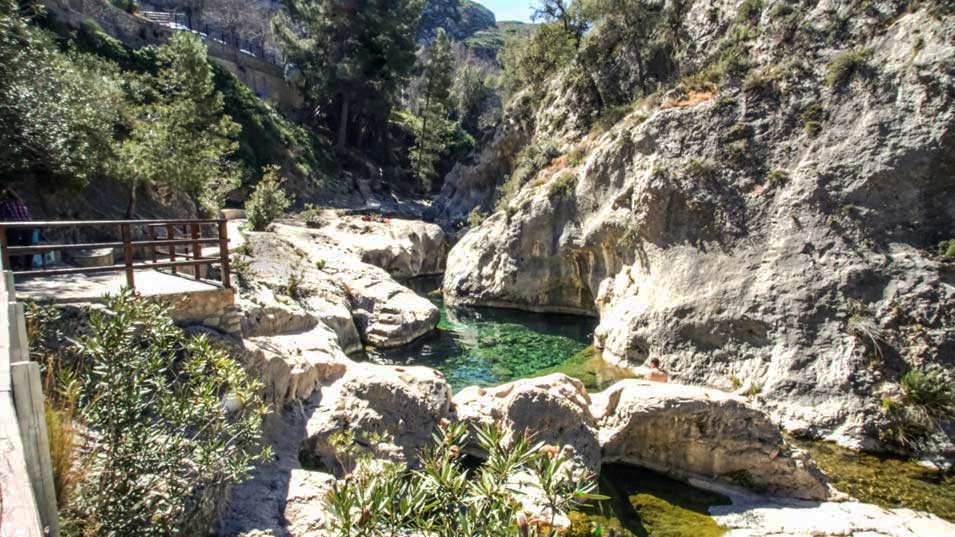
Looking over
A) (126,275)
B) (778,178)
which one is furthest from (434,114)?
(126,275)

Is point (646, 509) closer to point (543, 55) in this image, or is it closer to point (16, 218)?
point (16, 218)

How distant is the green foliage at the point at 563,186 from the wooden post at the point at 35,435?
2101cm

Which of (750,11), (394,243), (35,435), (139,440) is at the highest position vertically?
(750,11)

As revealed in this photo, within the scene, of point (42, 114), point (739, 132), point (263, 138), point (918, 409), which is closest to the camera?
point (918, 409)

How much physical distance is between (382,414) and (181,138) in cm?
1482

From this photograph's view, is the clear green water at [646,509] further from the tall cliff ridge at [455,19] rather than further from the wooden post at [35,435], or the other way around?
the tall cliff ridge at [455,19]

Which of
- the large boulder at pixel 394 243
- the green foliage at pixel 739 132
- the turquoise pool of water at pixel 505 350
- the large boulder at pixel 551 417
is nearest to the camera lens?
the large boulder at pixel 551 417

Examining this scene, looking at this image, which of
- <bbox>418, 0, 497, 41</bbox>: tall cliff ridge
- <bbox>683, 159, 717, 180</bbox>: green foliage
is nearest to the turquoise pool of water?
<bbox>683, 159, 717, 180</bbox>: green foliage

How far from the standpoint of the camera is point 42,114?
11820 millimetres

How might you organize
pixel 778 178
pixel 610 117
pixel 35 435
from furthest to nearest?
pixel 610 117
pixel 778 178
pixel 35 435

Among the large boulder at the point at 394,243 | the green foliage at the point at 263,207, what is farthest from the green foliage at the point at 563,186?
the green foliage at the point at 263,207

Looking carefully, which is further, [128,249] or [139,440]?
[128,249]

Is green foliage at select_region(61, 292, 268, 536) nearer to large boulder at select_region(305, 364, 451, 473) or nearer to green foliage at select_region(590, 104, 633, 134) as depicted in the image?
large boulder at select_region(305, 364, 451, 473)

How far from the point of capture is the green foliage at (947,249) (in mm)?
12242
